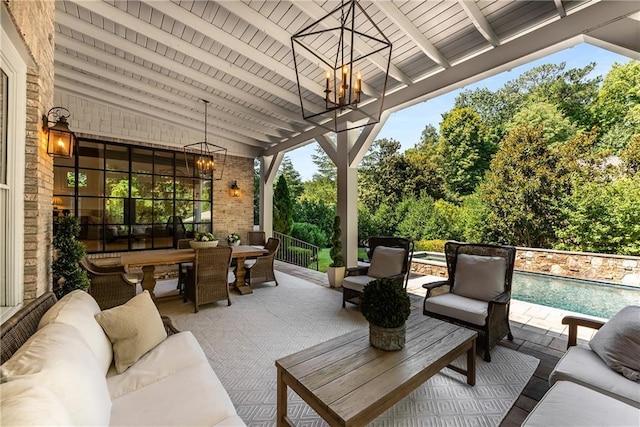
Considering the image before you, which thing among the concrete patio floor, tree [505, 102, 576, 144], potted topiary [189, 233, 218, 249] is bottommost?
the concrete patio floor

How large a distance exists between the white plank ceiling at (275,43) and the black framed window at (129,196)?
1.40 m

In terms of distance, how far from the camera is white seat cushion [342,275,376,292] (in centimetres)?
401

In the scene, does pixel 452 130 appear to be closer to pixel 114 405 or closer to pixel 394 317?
pixel 394 317

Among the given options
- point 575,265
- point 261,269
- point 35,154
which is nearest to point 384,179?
point 575,265

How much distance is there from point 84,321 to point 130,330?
0.30 metres

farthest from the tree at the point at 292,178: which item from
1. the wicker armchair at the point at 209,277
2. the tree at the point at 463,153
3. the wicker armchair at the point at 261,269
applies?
the wicker armchair at the point at 209,277

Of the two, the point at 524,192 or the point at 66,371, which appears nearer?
the point at 66,371

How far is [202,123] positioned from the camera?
6586 mm

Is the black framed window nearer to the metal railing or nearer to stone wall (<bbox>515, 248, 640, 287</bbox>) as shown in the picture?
the metal railing

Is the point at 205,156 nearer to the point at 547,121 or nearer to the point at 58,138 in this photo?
the point at 58,138

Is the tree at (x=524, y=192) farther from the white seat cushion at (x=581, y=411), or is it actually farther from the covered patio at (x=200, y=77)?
the white seat cushion at (x=581, y=411)

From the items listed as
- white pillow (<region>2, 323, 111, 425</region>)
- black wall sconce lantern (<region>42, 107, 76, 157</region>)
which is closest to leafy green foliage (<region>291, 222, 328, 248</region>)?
black wall sconce lantern (<region>42, 107, 76, 157</region>)

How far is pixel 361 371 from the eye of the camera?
1.73 meters

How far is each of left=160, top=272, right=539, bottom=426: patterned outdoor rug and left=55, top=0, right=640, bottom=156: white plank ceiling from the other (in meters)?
3.23
